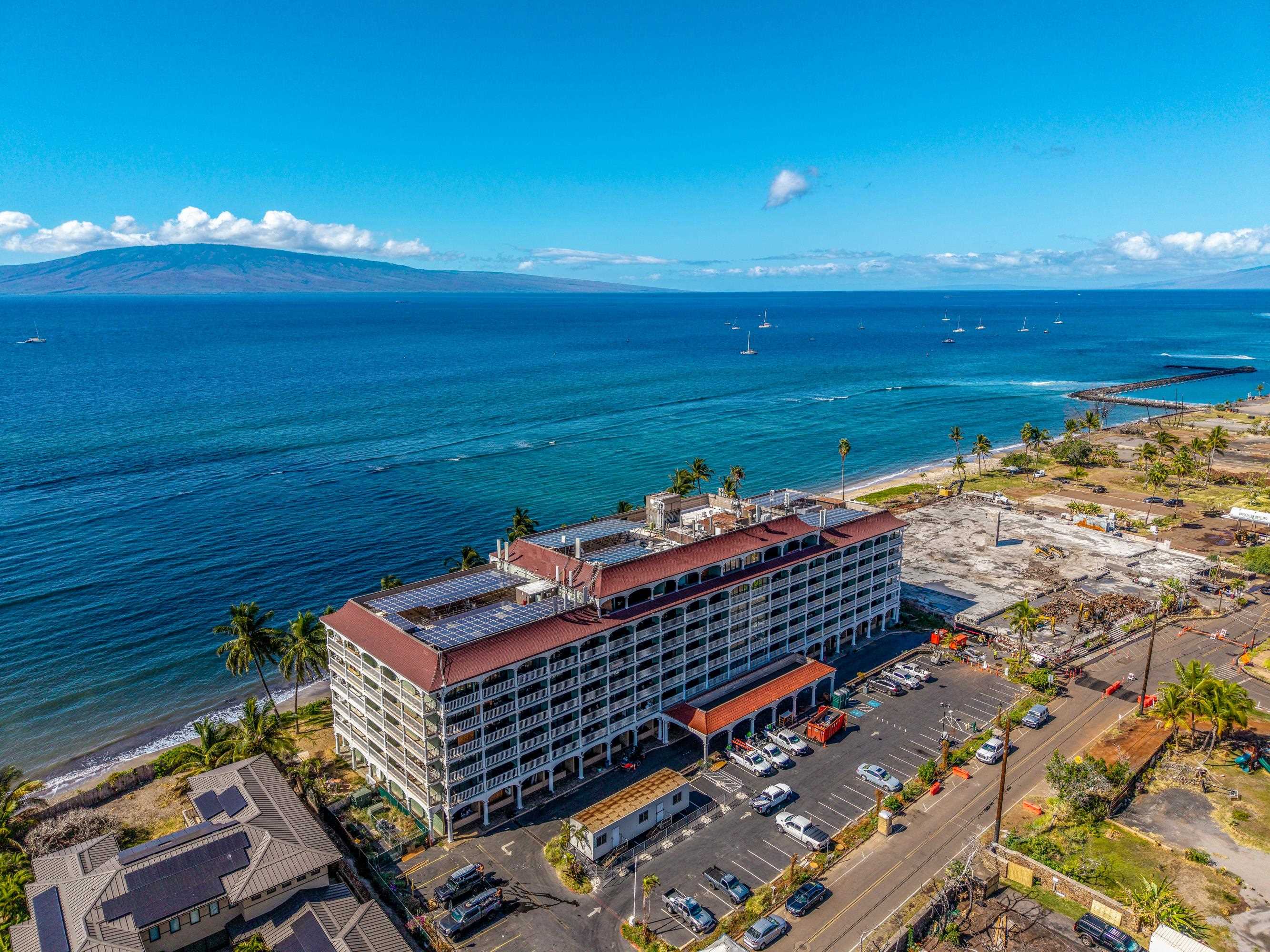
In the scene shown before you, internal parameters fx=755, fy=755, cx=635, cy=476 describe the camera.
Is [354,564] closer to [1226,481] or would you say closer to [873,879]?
[873,879]

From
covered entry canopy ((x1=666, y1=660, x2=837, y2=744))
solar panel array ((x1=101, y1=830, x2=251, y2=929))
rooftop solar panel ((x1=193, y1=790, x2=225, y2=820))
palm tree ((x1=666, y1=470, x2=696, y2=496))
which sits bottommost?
covered entry canopy ((x1=666, y1=660, x2=837, y2=744))

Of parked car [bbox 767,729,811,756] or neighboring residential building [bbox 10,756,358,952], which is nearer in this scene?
neighboring residential building [bbox 10,756,358,952]

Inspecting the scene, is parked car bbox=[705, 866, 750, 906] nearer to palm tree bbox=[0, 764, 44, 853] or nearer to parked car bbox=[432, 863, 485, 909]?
parked car bbox=[432, 863, 485, 909]

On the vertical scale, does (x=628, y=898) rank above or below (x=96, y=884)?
below

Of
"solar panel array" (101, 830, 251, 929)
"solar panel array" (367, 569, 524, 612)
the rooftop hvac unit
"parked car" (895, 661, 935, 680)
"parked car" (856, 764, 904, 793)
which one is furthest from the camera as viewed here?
"parked car" (895, 661, 935, 680)

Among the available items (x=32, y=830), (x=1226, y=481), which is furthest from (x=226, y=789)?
(x=1226, y=481)

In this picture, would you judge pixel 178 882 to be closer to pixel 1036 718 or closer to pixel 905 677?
pixel 905 677

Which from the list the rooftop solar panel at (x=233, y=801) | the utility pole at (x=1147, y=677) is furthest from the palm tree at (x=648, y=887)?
the utility pole at (x=1147, y=677)

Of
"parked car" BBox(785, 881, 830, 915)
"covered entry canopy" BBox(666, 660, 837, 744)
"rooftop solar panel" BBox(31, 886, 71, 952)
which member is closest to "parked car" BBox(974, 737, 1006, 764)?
"covered entry canopy" BBox(666, 660, 837, 744)
